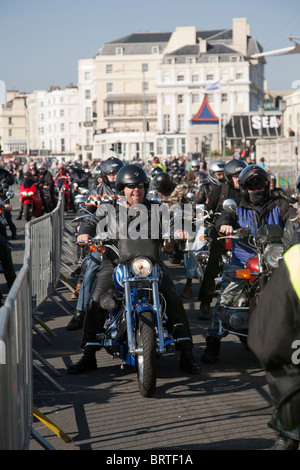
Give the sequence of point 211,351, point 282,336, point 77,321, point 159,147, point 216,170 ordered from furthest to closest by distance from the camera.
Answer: point 159,147 < point 216,170 < point 77,321 < point 211,351 < point 282,336

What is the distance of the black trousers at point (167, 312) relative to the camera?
6430 mm

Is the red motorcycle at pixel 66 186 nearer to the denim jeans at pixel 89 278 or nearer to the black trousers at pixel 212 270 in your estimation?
the black trousers at pixel 212 270

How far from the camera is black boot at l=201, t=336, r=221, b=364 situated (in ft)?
22.6

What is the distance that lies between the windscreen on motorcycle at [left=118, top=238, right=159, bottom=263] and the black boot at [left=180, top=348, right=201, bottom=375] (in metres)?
0.90

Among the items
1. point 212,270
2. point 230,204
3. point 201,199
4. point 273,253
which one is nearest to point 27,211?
point 201,199

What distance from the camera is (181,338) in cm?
641

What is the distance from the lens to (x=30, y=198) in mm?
19688

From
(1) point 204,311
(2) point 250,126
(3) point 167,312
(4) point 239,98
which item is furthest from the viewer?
(4) point 239,98

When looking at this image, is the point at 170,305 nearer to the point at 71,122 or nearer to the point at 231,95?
the point at 231,95

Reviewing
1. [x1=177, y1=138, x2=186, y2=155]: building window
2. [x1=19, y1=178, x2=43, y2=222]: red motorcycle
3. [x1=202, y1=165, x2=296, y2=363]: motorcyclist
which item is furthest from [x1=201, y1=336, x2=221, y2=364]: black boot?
[x1=177, y1=138, x2=186, y2=155]: building window

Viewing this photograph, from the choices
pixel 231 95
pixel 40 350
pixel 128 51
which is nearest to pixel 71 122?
pixel 128 51

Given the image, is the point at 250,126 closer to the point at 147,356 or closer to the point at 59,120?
the point at 147,356

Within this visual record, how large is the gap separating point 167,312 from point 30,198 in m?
13.7
